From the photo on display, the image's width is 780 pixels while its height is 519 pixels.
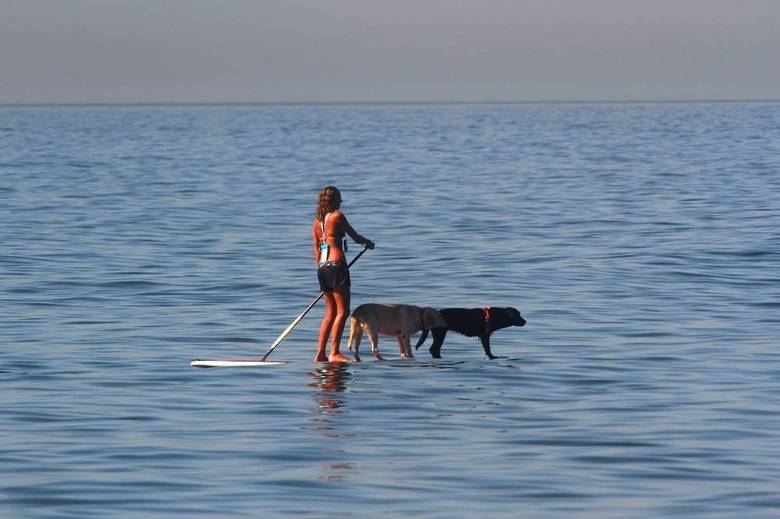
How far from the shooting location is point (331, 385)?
55.9 ft

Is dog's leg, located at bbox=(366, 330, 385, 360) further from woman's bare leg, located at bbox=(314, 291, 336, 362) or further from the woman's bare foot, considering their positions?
woman's bare leg, located at bbox=(314, 291, 336, 362)

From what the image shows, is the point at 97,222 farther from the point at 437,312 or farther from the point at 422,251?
the point at 437,312

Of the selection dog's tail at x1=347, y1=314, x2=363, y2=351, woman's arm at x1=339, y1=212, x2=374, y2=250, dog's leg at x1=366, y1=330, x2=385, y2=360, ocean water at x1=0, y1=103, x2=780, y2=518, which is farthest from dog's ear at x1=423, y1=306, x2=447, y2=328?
woman's arm at x1=339, y1=212, x2=374, y2=250

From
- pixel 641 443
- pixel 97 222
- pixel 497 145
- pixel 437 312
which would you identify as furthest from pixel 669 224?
pixel 497 145

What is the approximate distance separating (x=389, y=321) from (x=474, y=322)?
3.36ft

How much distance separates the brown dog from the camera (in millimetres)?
18516

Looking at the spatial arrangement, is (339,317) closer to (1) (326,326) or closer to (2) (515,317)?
(1) (326,326)

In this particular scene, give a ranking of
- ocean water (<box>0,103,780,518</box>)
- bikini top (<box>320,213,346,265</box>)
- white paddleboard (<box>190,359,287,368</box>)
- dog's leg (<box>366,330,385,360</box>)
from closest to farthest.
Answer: ocean water (<box>0,103,780,518</box>), white paddleboard (<box>190,359,287,368</box>), bikini top (<box>320,213,346,265</box>), dog's leg (<box>366,330,385,360</box>)

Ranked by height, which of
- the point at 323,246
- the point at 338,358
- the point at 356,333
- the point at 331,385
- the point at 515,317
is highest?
the point at 323,246

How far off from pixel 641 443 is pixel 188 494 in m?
4.10

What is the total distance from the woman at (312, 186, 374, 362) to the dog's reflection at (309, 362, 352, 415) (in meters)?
0.34

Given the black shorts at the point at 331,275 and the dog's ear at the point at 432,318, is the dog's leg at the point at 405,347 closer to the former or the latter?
the dog's ear at the point at 432,318

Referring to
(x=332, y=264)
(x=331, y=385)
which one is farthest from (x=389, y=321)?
(x=331, y=385)

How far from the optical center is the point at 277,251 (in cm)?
3341
